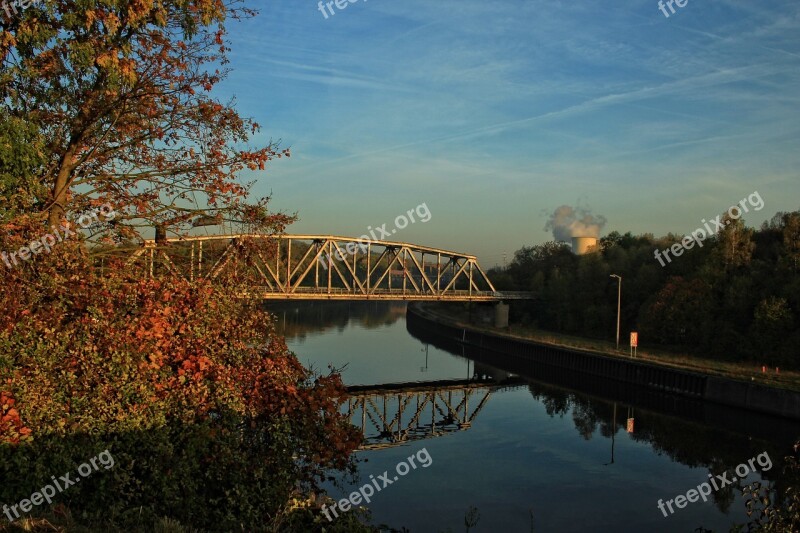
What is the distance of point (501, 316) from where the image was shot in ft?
283

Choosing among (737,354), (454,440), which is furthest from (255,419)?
(737,354)

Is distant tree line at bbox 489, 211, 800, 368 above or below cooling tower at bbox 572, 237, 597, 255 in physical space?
below

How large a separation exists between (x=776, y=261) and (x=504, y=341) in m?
26.8

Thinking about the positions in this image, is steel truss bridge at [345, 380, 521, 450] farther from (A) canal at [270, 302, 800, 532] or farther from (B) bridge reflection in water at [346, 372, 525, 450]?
(A) canal at [270, 302, 800, 532]

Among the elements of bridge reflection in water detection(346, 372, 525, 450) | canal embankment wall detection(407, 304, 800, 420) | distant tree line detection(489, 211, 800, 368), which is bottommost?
bridge reflection in water detection(346, 372, 525, 450)

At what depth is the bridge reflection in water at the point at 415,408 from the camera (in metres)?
32.6

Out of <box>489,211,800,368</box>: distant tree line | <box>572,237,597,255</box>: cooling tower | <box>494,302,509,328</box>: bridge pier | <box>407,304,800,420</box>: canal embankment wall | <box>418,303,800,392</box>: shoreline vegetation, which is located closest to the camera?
<box>407,304,800,420</box>: canal embankment wall

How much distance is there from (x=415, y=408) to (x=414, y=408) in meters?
0.07

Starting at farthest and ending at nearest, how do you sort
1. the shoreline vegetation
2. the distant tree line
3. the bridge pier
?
1. the bridge pier
2. the distant tree line
3. the shoreline vegetation

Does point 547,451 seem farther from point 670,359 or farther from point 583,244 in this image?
point 583,244

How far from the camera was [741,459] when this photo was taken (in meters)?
28.2

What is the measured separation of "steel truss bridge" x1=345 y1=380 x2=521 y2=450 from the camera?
32.5 m

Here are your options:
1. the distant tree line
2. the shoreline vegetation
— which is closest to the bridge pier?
the shoreline vegetation

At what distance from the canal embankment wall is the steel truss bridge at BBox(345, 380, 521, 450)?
7141 mm
